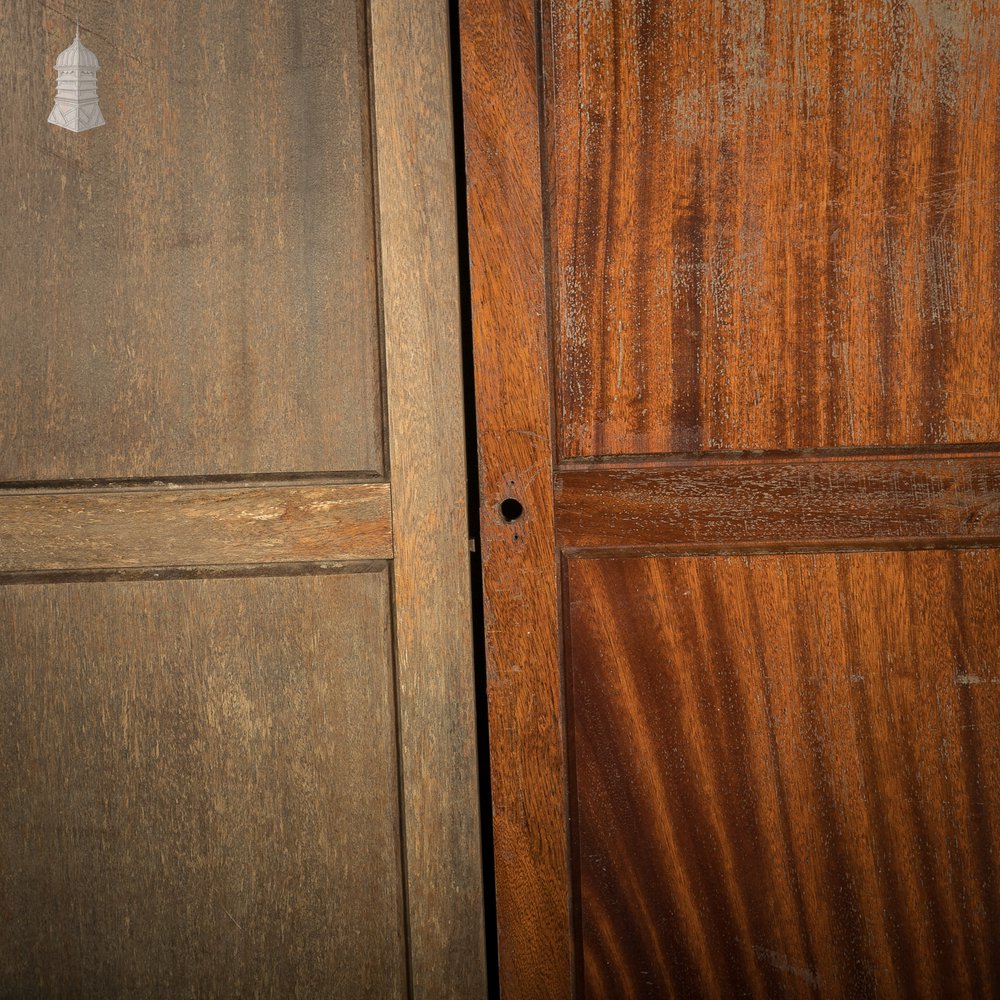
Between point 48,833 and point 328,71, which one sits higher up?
point 328,71

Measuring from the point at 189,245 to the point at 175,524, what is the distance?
0.23 metres

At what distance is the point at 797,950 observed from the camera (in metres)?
0.65

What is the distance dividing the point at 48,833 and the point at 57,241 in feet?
1.59

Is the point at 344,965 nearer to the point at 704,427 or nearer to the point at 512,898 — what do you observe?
the point at 512,898

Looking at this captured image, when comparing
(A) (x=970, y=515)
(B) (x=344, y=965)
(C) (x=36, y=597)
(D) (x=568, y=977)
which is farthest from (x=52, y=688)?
(A) (x=970, y=515)

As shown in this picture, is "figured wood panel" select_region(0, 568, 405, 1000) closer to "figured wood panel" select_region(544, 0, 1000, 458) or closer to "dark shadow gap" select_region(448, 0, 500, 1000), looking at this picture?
"dark shadow gap" select_region(448, 0, 500, 1000)

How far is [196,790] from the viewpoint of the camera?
665 mm

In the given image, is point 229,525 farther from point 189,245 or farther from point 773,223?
point 773,223

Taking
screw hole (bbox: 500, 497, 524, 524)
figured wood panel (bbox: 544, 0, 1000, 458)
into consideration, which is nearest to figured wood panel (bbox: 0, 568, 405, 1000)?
screw hole (bbox: 500, 497, 524, 524)

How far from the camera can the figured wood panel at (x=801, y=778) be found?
65 centimetres

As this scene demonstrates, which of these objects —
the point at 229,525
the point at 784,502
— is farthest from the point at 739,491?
the point at 229,525

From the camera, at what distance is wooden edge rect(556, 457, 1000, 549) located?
65 cm

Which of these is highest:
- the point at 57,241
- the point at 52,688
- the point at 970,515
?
the point at 57,241

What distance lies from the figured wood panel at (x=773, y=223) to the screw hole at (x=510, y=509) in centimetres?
6
